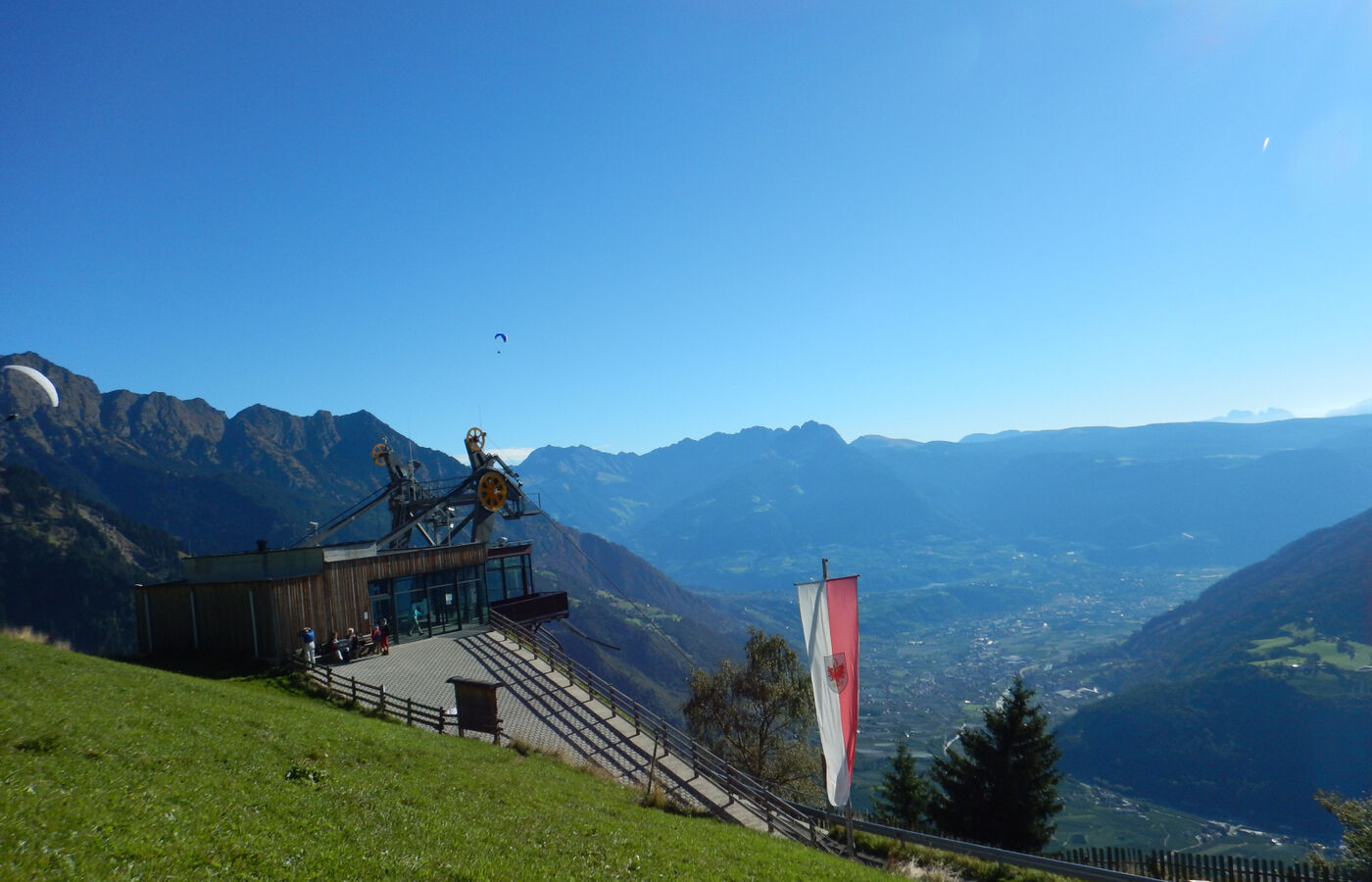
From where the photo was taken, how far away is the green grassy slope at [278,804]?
25.8 feet

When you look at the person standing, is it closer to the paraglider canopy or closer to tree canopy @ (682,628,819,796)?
the paraglider canopy

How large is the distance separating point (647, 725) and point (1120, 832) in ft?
522

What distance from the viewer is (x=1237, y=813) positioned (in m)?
151

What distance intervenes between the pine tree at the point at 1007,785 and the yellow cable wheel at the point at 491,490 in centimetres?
2649

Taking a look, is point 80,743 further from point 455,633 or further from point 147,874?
point 455,633

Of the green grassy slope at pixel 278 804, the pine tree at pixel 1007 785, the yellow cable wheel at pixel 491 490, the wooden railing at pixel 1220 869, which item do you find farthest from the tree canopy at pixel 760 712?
the green grassy slope at pixel 278 804

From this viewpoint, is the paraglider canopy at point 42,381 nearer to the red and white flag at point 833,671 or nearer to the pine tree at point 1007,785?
the red and white flag at point 833,671

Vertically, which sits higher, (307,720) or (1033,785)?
(307,720)

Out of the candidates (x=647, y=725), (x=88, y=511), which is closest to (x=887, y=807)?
(x=647, y=725)

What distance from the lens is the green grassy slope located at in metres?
7.86

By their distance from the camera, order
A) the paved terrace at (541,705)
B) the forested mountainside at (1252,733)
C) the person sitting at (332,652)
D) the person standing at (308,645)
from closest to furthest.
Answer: the paved terrace at (541,705) < the person standing at (308,645) < the person sitting at (332,652) < the forested mountainside at (1252,733)

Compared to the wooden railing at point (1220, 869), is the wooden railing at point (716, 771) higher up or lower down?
higher up

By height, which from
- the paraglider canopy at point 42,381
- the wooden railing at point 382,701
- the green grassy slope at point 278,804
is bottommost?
A: the wooden railing at point 382,701

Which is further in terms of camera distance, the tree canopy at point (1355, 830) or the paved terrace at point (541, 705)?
the tree canopy at point (1355, 830)
